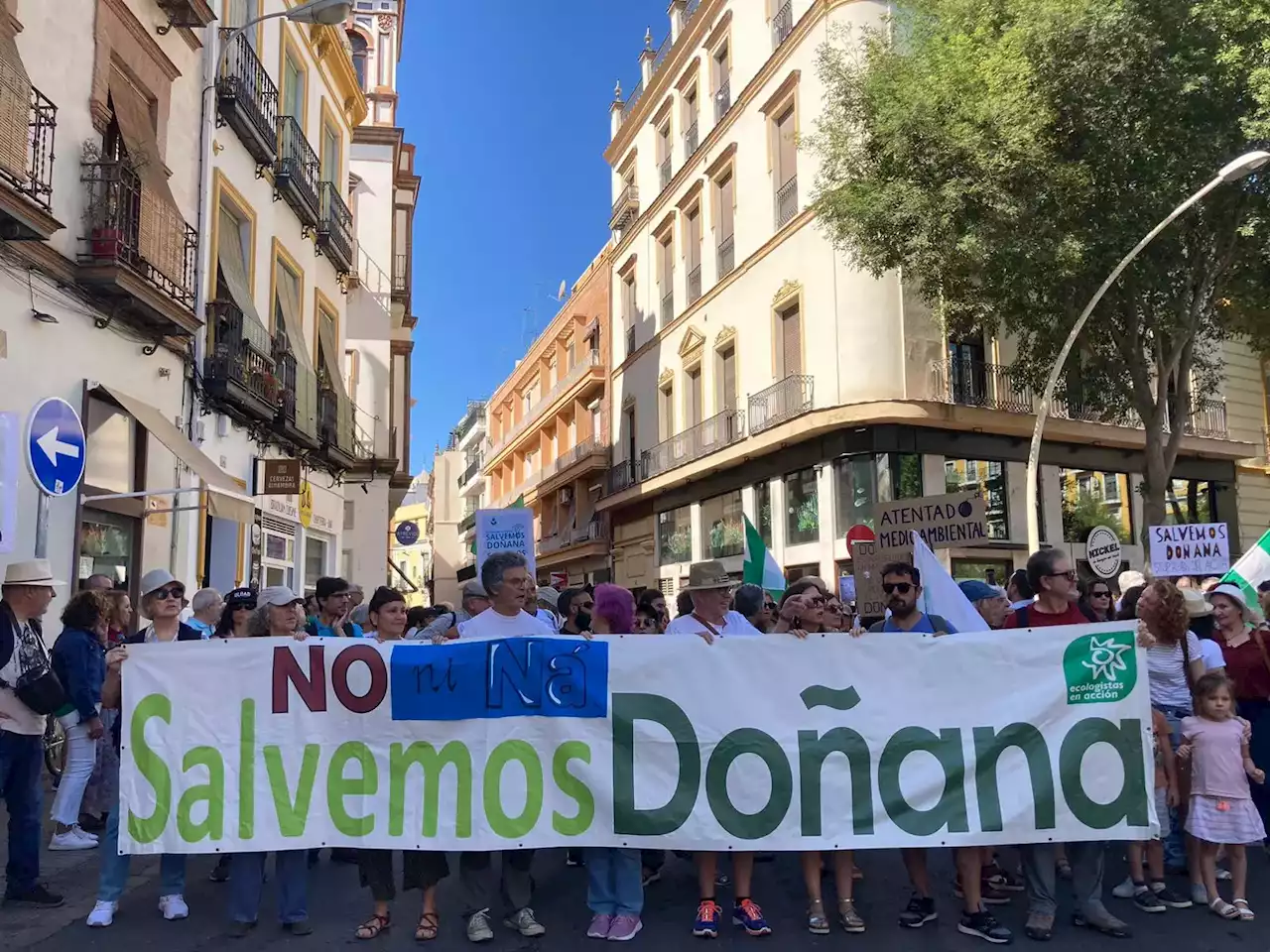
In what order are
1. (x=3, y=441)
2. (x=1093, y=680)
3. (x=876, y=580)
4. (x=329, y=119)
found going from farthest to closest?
(x=329, y=119) < (x=876, y=580) < (x=3, y=441) < (x=1093, y=680)

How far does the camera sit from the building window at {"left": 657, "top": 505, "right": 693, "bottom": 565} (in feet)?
97.2

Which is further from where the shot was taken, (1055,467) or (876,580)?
(1055,467)

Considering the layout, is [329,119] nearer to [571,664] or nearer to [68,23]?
[68,23]

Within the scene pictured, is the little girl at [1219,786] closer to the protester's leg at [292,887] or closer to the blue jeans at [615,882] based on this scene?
the blue jeans at [615,882]

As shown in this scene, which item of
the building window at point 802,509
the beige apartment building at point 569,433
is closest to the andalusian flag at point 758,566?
the building window at point 802,509

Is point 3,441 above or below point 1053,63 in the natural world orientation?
below

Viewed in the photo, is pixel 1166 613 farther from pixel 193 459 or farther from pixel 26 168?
pixel 193 459

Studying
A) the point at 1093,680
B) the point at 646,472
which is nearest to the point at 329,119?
the point at 646,472

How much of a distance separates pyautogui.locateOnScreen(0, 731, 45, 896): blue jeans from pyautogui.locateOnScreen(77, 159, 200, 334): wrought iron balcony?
644cm

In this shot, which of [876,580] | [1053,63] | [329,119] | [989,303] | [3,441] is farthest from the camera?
[329,119]

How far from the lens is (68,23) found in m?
10.8

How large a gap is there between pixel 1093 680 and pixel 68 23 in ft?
36.5

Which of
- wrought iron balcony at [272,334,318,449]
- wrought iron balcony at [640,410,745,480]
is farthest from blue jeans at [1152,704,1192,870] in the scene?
wrought iron balcony at [640,410,745,480]

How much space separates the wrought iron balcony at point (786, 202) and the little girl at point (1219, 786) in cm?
1992
